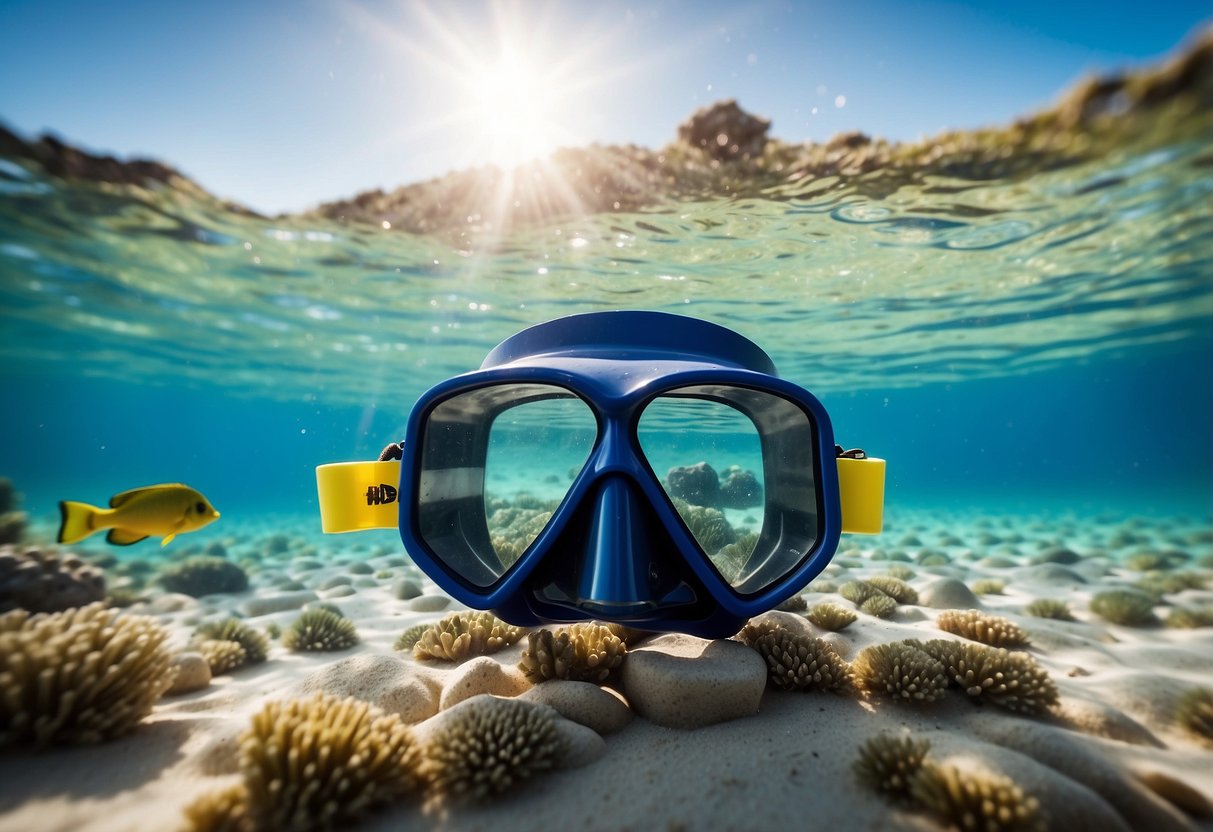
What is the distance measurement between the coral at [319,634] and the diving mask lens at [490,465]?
10.0ft

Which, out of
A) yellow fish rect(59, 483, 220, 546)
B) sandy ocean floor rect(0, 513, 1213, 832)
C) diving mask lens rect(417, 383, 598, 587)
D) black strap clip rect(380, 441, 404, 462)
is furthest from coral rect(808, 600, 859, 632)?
yellow fish rect(59, 483, 220, 546)

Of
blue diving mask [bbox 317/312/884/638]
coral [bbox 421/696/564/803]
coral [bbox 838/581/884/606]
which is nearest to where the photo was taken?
coral [bbox 421/696/564/803]

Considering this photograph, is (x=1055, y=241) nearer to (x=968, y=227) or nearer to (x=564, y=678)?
(x=968, y=227)

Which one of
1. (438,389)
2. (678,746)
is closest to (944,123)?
(438,389)

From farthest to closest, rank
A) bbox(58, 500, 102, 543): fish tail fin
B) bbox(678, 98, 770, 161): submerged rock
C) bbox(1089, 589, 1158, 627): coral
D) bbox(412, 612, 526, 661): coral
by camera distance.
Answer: bbox(678, 98, 770, 161): submerged rock → bbox(1089, 589, 1158, 627): coral → bbox(412, 612, 526, 661): coral → bbox(58, 500, 102, 543): fish tail fin

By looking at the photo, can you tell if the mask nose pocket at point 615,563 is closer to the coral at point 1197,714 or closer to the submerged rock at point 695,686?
the submerged rock at point 695,686

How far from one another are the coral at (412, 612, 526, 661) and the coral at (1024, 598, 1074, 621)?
737 centimetres

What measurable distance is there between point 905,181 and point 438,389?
9.54 meters

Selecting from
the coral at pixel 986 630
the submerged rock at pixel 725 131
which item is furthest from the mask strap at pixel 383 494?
the submerged rock at pixel 725 131

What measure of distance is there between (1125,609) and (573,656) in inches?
311

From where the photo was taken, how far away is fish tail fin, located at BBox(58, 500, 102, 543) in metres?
2.92

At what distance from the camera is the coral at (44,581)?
5.27 metres

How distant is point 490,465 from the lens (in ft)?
13.6

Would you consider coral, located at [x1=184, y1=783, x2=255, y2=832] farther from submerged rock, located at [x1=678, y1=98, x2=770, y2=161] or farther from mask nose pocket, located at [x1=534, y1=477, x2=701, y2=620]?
submerged rock, located at [x1=678, y1=98, x2=770, y2=161]
